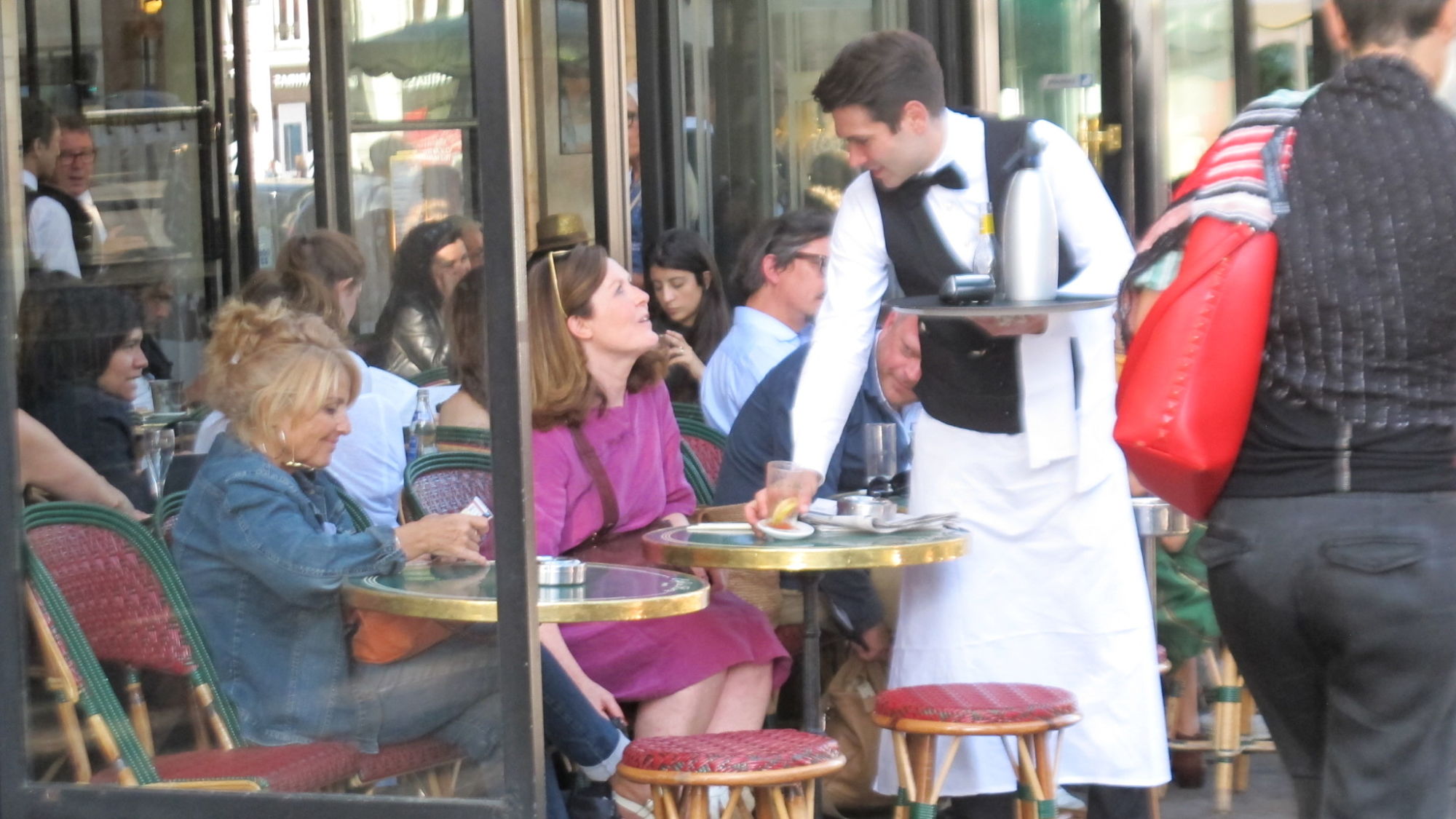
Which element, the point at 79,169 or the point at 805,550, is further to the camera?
the point at 79,169

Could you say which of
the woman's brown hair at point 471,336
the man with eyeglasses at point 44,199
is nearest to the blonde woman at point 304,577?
the woman's brown hair at point 471,336

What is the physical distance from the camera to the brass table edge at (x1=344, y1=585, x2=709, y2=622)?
2.84m

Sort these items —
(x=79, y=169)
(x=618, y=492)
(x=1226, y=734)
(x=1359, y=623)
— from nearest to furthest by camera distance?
1. (x=1359, y=623)
2. (x=618, y=492)
3. (x=79, y=169)
4. (x=1226, y=734)

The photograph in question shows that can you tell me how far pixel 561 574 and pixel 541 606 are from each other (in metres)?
0.23

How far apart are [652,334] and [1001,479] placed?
33.4 inches

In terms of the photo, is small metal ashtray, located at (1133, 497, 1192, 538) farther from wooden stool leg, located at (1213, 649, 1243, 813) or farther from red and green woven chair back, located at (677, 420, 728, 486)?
red and green woven chair back, located at (677, 420, 728, 486)

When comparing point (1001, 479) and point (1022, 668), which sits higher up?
point (1001, 479)

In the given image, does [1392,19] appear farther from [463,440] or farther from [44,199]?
[44,199]

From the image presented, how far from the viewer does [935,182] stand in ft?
11.6

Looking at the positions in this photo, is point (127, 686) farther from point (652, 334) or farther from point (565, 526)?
point (652, 334)

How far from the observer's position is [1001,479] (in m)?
3.54

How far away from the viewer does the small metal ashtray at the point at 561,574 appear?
3.19 m

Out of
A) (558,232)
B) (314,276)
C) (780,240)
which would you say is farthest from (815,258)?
(314,276)

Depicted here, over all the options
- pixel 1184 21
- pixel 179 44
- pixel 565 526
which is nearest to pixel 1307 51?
pixel 1184 21
